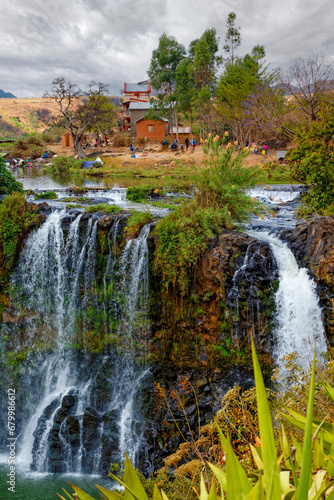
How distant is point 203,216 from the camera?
8289 millimetres

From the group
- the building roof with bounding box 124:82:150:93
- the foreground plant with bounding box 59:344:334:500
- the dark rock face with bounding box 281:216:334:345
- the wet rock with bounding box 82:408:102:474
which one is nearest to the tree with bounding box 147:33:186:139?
the building roof with bounding box 124:82:150:93

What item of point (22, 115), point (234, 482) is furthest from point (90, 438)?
point (22, 115)

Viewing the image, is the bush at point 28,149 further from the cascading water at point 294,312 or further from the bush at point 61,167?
the cascading water at point 294,312

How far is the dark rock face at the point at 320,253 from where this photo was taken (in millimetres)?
7117

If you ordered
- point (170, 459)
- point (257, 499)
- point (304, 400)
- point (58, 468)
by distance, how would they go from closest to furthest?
point (257, 499)
point (304, 400)
point (170, 459)
point (58, 468)

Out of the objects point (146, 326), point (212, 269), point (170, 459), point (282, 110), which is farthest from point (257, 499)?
point (282, 110)

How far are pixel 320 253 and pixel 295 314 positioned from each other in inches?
52.2

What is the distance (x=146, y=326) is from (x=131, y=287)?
3.21 ft

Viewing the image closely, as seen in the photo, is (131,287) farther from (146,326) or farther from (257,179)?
(257,179)

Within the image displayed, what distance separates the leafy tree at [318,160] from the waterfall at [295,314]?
260 cm

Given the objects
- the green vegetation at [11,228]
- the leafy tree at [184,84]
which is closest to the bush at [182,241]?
the green vegetation at [11,228]

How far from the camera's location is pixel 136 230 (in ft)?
29.2

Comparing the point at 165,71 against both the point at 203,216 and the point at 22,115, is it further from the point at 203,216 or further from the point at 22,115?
the point at 22,115

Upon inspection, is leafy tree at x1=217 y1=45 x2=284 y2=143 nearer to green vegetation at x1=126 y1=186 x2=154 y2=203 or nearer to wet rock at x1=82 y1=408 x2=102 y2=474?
green vegetation at x1=126 y1=186 x2=154 y2=203
